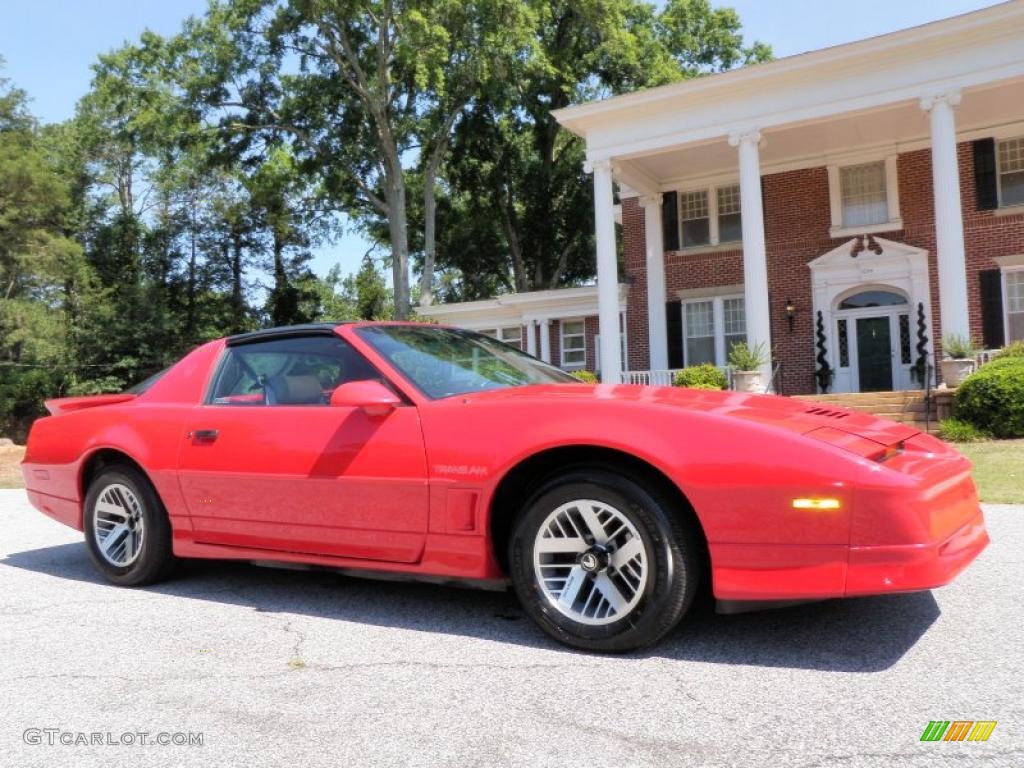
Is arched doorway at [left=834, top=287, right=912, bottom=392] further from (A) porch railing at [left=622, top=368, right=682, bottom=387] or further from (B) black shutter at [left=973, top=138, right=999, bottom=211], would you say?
(A) porch railing at [left=622, top=368, right=682, bottom=387]

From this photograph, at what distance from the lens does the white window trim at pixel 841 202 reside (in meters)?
18.6

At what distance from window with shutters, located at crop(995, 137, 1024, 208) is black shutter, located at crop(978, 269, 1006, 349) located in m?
1.58

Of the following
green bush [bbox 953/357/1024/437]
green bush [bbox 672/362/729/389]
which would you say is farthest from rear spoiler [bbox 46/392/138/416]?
green bush [bbox 672/362/729/389]

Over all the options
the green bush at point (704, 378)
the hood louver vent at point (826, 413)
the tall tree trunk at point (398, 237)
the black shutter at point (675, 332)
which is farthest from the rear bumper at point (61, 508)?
the tall tree trunk at point (398, 237)

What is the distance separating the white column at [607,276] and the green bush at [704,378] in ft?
5.26

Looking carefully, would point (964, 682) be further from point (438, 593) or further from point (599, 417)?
point (438, 593)

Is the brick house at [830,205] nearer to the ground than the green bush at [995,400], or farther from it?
farther from it

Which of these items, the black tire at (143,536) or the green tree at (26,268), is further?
the green tree at (26,268)

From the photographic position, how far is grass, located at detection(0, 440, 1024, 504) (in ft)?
23.6

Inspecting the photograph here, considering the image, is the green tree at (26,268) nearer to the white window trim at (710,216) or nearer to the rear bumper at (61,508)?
the white window trim at (710,216)

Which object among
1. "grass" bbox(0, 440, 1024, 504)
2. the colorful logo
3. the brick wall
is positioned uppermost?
the brick wall

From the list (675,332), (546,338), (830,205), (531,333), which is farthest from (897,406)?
(531,333)

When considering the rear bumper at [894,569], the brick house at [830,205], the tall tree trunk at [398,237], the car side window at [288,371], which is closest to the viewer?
the rear bumper at [894,569]

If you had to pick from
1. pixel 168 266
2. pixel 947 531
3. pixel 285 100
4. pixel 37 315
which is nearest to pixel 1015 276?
→ pixel 947 531
